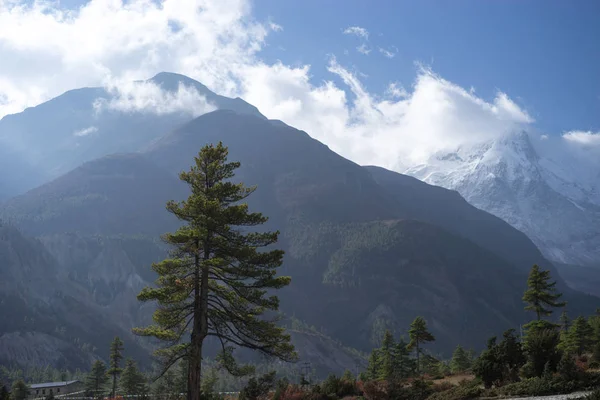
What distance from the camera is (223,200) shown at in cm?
2530

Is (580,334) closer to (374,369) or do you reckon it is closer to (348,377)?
(374,369)

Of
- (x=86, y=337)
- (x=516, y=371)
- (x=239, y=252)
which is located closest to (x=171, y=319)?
(x=239, y=252)

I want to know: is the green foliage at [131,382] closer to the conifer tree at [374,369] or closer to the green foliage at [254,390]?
the conifer tree at [374,369]

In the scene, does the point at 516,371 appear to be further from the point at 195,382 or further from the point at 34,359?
the point at 34,359

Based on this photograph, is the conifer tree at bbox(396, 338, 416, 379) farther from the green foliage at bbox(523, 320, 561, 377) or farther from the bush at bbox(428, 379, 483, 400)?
the green foliage at bbox(523, 320, 561, 377)

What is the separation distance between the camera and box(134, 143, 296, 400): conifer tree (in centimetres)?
2308

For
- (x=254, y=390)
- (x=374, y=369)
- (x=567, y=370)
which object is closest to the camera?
(x=567, y=370)

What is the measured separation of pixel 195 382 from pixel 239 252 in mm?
5939

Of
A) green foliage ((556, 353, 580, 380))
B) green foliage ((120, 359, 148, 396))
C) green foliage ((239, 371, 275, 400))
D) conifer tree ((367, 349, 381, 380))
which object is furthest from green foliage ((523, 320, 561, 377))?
green foliage ((120, 359, 148, 396))

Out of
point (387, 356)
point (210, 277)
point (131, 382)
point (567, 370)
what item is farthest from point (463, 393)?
point (131, 382)

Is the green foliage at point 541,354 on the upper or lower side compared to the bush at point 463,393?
upper

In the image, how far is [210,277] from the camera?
23.5 meters

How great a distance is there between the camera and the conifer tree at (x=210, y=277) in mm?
23078

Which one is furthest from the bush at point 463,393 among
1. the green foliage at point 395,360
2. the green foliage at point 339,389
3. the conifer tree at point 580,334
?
the conifer tree at point 580,334
